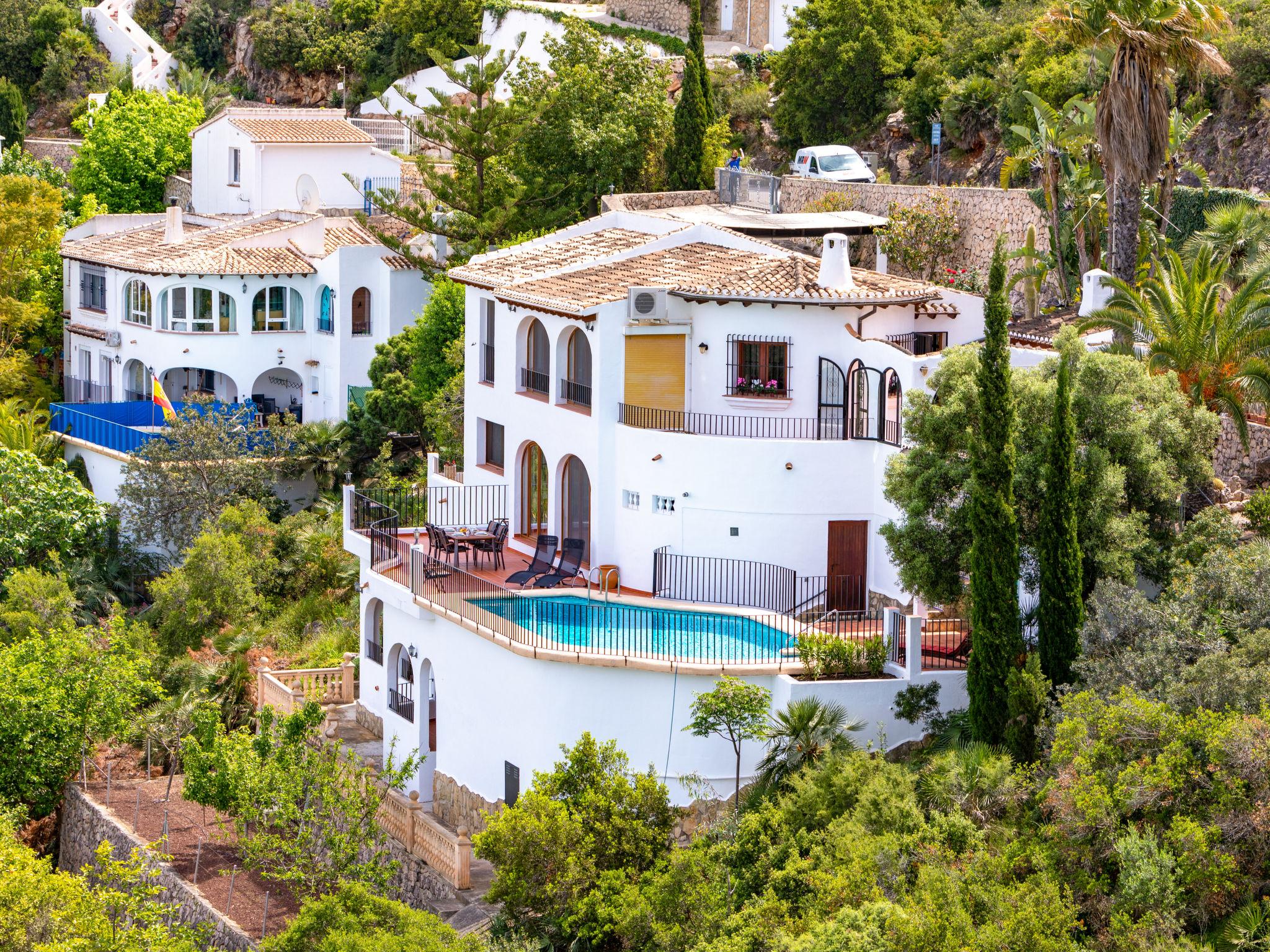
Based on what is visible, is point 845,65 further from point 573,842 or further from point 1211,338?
point 573,842

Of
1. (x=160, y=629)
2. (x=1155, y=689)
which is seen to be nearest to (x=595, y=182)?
(x=160, y=629)

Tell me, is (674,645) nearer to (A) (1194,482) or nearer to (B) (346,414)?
(A) (1194,482)

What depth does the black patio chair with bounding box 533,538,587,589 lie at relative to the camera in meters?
32.7

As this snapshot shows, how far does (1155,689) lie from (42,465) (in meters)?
28.4

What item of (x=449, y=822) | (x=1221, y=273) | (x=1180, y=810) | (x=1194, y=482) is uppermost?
(x=1221, y=273)

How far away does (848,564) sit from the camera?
32156 mm

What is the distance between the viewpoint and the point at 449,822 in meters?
31.5

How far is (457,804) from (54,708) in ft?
25.4

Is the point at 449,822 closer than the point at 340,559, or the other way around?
the point at 449,822

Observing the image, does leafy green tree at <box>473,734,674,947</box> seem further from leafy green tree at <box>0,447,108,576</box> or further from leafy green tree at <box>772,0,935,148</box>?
leafy green tree at <box>772,0,935,148</box>

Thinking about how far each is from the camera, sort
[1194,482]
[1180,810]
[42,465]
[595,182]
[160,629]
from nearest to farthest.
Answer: [1180,810] < [1194,482] < [160,629] < [42,465] < [595,182]

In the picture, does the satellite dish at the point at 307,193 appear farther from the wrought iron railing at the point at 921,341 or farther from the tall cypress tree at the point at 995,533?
the tall cypress tree at the point at 995,533

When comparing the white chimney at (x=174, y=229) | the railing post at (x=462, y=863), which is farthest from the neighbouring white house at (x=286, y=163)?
the railing post at (x=462, y=863)

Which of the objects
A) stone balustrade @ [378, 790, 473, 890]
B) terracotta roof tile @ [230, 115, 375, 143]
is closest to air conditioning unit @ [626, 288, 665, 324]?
stone balustrade @ [378, 790, 473, 890]
